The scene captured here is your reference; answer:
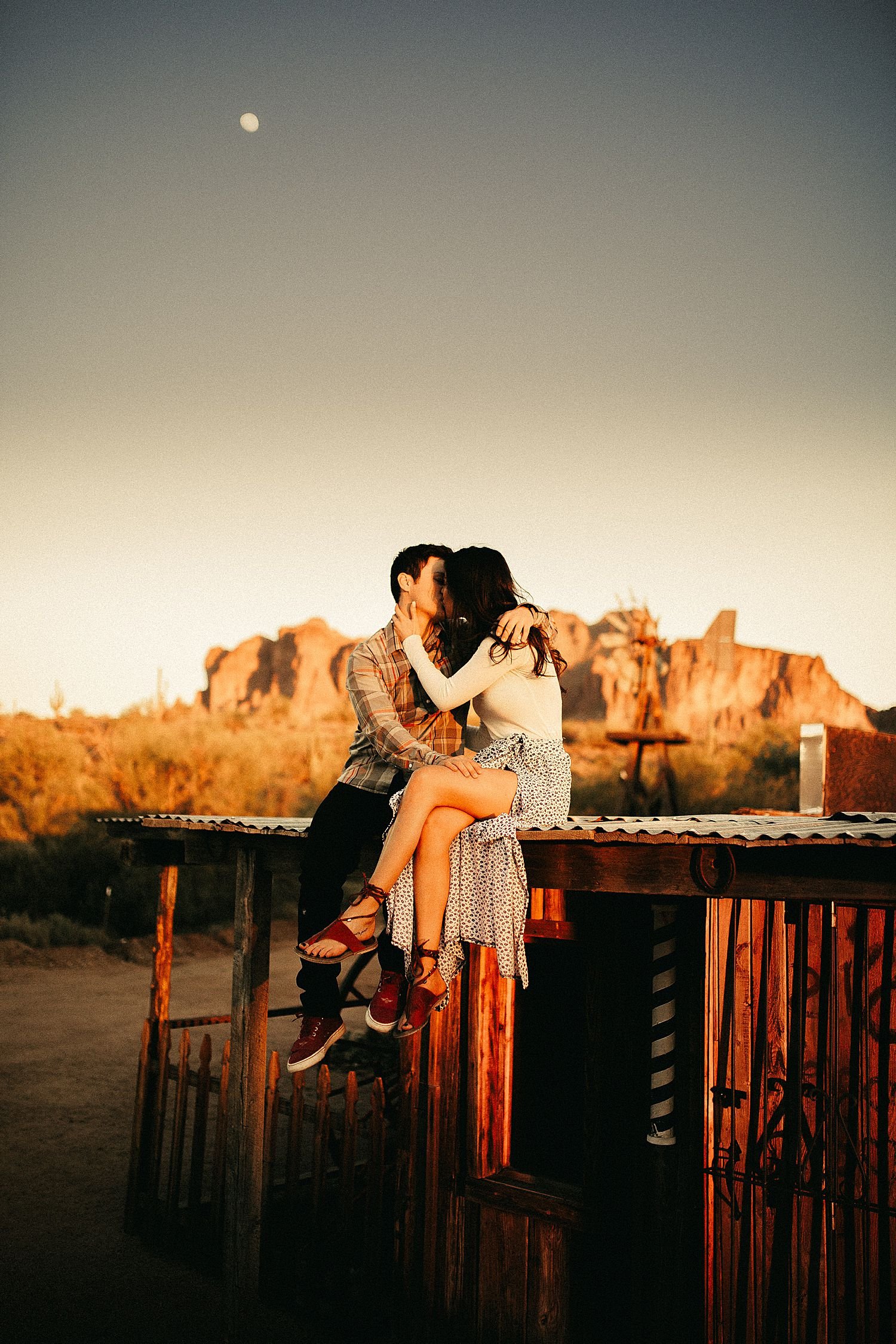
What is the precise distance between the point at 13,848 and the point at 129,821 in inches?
729

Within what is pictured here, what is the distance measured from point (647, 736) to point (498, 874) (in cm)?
1691

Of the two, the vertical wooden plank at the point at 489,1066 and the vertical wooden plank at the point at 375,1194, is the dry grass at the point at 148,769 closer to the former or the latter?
the vertical wooden plank at the point at 375,1194

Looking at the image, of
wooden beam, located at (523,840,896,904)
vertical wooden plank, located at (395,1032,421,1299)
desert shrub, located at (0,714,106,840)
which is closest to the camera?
wooden beam, located at (523,840,896,904)

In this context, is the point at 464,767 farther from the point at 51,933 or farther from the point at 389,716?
the point at 51,933

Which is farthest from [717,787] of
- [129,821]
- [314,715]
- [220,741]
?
[129,821]

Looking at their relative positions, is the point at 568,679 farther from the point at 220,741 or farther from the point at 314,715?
the point at 220,741

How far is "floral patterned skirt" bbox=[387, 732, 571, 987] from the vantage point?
4242 millimetres

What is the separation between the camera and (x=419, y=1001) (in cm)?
404

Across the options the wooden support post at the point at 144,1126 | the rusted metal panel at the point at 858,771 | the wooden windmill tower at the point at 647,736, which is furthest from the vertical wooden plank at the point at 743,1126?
the wooden windmill tower at the point at 647,736

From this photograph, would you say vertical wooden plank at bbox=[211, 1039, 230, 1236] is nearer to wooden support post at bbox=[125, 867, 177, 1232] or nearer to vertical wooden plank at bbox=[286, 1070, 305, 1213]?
vertical wooden plank at bbox=[286, 1070, 305, 1213]

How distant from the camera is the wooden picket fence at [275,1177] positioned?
20.8 ft

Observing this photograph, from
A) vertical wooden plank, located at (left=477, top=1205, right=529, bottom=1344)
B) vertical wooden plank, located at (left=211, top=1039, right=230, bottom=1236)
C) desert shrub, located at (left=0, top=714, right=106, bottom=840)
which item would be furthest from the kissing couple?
desert shrub, located at (left=0, top=714, right=106, bottom=840)

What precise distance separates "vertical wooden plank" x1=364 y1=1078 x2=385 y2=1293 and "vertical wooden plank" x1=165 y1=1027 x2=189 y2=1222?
5.93ft

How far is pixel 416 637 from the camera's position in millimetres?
4570
